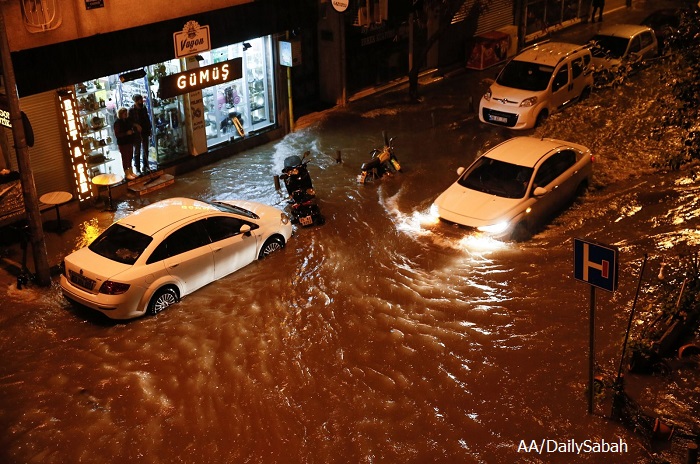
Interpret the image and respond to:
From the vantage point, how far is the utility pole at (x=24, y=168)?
11648mm

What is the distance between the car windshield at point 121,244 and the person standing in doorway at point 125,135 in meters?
4.58

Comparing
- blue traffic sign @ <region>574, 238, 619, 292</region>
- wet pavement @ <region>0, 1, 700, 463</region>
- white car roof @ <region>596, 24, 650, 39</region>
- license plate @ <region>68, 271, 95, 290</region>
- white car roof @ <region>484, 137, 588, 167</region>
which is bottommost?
wet pavement @ <region>0, 1, 700, 463</region>

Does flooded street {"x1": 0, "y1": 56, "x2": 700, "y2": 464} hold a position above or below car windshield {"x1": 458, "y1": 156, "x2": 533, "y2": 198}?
below

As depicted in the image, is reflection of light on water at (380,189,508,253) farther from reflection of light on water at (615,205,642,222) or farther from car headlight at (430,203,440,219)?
reflection of light on water at (615,205,642,222)

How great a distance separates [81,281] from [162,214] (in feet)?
5.64

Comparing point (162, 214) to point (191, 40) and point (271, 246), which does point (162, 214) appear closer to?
point (271, 246)

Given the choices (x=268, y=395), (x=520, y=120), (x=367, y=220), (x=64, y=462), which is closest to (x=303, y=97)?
(x=520, y=120)

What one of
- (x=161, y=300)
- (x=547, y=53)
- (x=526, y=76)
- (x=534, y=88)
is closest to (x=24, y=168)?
(x=161, y=300)

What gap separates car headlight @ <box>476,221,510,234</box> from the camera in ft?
45.2

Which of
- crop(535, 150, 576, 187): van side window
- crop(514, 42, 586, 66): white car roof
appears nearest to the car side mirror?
crop(535, 150, 576, 187): van side window

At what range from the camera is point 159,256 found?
11969 mm

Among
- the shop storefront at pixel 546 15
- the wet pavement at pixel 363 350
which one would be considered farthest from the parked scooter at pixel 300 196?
the shop storefront at pixel 546 15

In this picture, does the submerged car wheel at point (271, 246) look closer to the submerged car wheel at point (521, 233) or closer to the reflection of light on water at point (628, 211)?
the submerged car wheel at point (521, 233)

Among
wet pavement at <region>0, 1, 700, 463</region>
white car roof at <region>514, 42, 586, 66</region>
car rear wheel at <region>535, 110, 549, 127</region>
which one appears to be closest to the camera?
wet pavement at <region>0, 1, 700, 463</region>
